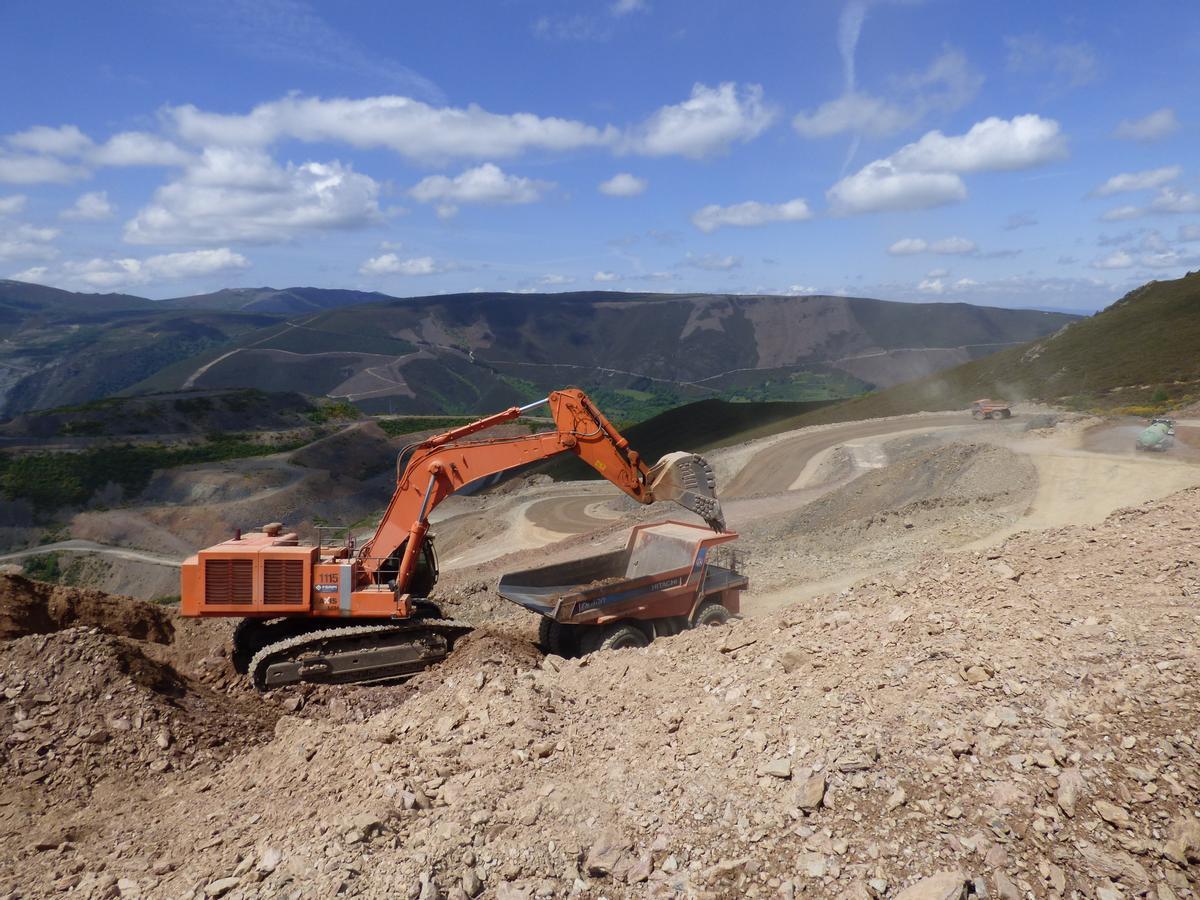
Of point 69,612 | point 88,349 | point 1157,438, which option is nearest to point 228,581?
point 69,612

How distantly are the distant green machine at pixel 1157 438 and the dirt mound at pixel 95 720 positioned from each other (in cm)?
2679

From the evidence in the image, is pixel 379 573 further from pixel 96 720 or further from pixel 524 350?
pixel 524 350

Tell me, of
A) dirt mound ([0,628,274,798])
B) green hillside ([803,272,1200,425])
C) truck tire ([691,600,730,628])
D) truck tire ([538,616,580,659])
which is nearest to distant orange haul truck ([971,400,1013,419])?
green hillside ([803,272,1200,425])

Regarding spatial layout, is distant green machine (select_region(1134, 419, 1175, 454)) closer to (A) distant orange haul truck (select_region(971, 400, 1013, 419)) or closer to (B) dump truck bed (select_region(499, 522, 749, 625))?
(A) distant orange haul truck (select_region(971, 400, 1013, 419))

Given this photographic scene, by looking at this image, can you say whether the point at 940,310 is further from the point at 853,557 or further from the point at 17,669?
the point at 17,669

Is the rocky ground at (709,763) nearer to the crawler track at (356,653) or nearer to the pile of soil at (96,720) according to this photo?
the pile of soil at (96,720)

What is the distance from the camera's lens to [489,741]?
6.97 metres

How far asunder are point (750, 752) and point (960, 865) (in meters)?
1.74

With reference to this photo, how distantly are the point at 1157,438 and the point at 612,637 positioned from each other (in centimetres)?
2256

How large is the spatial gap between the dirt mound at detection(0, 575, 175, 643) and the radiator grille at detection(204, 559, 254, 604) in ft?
7.67

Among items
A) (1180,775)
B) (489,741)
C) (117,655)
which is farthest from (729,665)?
(117,655)

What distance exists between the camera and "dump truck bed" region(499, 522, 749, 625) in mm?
10648

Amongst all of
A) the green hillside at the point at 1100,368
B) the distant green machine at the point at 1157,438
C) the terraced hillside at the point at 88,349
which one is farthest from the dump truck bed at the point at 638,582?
the terraced hillside at the point at 88,349

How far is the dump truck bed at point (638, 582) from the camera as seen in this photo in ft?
34.9
